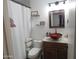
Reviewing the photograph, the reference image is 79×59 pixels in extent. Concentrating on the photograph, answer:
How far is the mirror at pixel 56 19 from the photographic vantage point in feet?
9.90

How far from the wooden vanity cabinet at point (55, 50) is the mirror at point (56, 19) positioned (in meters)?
0.75

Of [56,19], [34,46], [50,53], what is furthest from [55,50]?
[56,19]

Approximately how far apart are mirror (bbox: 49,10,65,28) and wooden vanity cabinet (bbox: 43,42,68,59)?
75 centimetres

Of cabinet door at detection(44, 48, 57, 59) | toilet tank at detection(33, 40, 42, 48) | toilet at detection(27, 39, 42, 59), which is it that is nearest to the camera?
cabinet door at detection(44, 48, 57, 59)

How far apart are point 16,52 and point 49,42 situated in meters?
0.98

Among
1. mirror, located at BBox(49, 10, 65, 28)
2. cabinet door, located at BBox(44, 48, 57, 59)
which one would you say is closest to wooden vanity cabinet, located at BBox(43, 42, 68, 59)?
cabinet door, located at BBox(44, 48, 57, 59)

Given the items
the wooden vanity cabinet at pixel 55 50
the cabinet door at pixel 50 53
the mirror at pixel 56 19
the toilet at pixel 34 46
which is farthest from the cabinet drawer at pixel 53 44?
the mirror at pixel 56 19

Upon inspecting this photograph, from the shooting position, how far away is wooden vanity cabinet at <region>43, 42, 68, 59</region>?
8.35ft

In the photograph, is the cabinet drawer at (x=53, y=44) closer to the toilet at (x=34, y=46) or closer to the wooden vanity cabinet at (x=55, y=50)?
→ the wooden vanity cabinet at (x=55, y=50)

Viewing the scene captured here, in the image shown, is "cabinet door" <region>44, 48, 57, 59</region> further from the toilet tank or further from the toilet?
the toilet tank

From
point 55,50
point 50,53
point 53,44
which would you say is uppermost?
point 53,44

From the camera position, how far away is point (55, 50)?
2631 mm

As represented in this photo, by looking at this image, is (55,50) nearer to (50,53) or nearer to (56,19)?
(50,53)

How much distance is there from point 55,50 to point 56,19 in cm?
106
